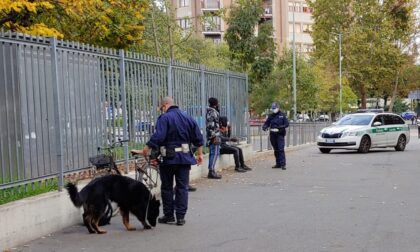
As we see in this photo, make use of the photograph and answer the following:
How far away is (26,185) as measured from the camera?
7.68m

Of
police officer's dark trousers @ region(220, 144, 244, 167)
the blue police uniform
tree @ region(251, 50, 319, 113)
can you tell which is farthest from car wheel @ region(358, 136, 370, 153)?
the blue police uniform

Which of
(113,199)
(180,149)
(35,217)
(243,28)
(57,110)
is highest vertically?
(243,28)

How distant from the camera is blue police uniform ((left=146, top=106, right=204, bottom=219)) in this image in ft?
26.5

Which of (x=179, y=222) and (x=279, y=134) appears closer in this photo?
(x=179, y=222)

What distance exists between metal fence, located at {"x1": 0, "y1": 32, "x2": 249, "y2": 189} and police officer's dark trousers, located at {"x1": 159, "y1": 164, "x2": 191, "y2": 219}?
139cm

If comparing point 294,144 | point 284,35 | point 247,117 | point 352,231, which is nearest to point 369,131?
point 294,144

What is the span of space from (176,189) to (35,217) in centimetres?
191

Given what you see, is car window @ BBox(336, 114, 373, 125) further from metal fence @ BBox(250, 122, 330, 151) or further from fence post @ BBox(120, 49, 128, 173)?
fence post @ BBox(120, 49, 128, 173)

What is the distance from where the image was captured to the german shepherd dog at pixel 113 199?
7504mm

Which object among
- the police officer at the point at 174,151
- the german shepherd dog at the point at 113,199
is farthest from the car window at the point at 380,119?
the german shepherd dog at the point at 113,199

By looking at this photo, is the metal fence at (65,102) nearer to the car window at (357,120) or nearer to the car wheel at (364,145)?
the car wheel at (364,145)

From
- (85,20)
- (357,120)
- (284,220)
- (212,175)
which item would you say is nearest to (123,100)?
(284,220)

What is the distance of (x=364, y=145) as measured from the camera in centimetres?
2209

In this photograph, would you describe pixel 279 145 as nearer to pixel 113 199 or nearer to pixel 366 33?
pixel 113 199
